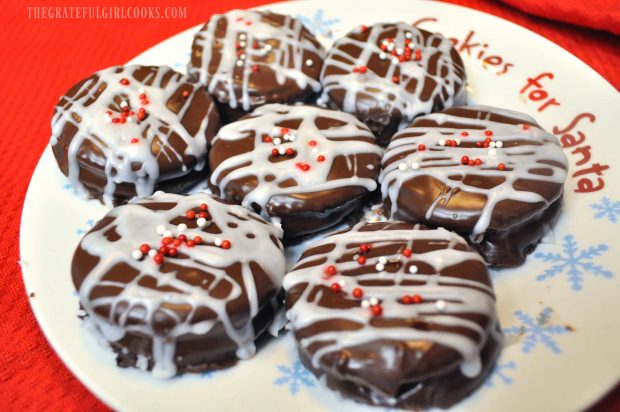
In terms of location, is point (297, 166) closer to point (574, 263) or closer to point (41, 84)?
point (574, 263)

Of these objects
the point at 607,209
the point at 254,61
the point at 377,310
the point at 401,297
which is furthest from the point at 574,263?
the point at 254,61

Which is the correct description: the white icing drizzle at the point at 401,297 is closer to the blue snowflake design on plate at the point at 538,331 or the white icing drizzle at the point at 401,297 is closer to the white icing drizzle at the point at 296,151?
the blue snowflake design on plate at the point at 538,331

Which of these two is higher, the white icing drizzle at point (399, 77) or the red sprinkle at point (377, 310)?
the white icing drizzle at point (399, 77)

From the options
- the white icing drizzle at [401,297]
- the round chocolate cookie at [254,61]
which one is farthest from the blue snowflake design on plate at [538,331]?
the round chocolate cookie at [254,61]

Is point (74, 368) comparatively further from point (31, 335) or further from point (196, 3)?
point (196, 3)

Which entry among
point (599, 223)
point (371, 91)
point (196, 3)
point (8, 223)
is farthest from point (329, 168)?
point (196, 3)

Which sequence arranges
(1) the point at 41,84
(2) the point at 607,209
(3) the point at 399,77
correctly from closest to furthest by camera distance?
(2) the point at 607,209 < (3) the point at 399,77 < (1) the point at 41,84
